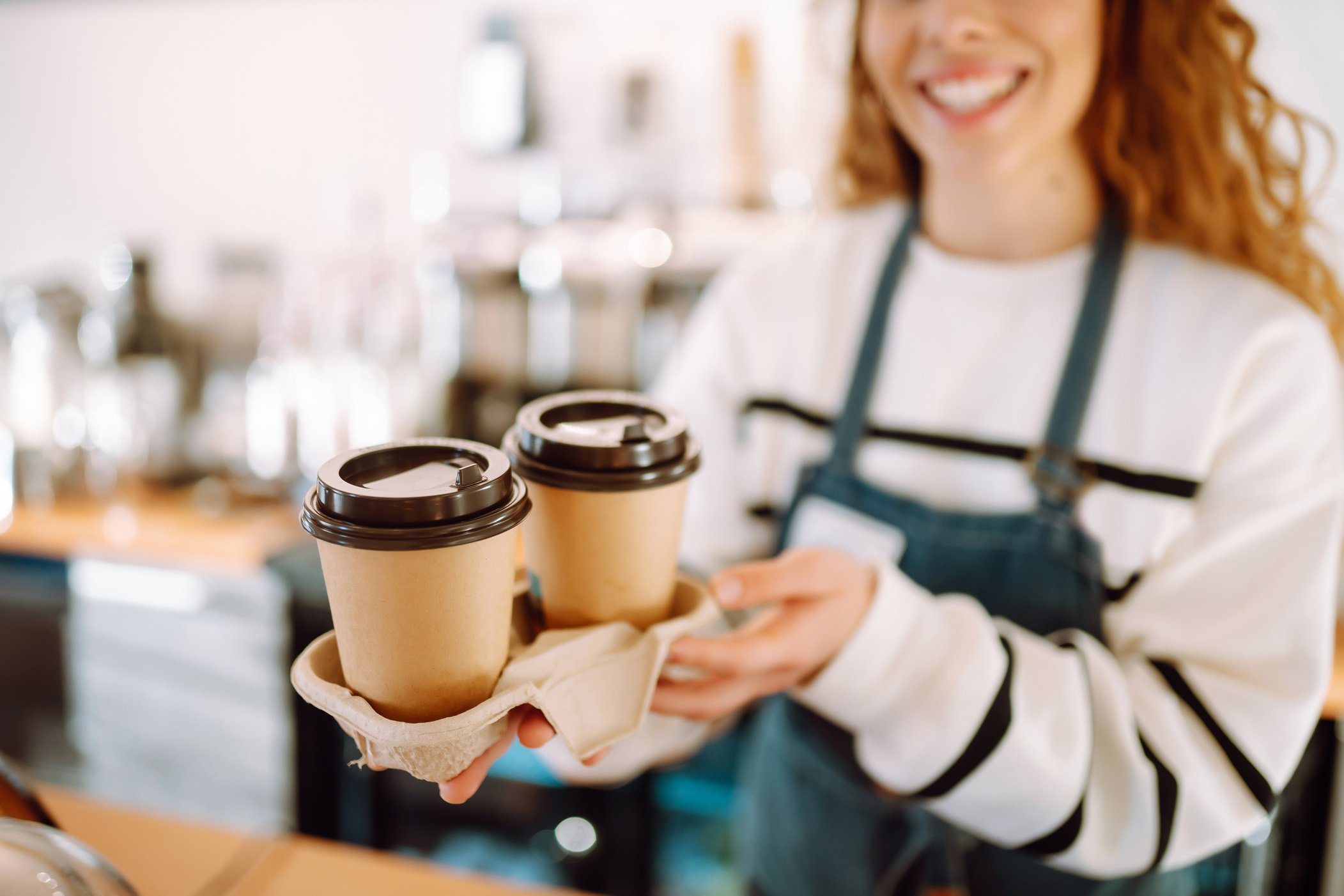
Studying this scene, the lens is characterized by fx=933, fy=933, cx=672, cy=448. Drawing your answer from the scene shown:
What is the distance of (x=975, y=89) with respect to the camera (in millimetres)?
881

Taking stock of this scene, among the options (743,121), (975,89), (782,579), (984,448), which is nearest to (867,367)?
(984,448)

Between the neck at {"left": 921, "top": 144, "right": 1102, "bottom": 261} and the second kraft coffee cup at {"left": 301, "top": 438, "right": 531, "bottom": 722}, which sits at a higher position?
the neck at {"left": 921, "top": 144, "right": 1102, "bottom": 261}

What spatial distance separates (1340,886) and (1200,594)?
96 centimetres

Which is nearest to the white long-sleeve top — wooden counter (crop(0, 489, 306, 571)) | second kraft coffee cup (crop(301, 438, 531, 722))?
second kraft coffee cup (crop(301, 438, 531, 722))

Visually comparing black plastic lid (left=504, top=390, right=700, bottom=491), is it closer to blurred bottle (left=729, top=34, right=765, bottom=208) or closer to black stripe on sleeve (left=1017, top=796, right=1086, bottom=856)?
black stripe on sleeve (left=1017, top=796, right=1086, bottom=856)

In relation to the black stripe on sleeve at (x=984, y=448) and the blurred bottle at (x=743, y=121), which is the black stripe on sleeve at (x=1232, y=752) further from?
the blurred bottle at (x=743, y=121)

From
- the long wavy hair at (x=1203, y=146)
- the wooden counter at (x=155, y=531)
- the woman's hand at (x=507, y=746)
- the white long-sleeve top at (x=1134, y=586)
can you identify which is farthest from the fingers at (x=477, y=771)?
the wooden counter at (x=155, y=531)

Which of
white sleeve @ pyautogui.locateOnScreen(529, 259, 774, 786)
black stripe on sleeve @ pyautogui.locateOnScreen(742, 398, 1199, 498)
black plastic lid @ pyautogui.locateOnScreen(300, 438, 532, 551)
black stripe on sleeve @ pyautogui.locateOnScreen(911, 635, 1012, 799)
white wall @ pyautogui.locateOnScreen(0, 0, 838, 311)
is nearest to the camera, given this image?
black plastic lid @ pyautogui.locateOnScreen(300, 438, 532, 551)

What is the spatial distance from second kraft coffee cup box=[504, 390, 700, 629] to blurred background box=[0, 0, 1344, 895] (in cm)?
128

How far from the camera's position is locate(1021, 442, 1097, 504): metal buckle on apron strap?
0.91 metres

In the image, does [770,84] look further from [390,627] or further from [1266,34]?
[390,627]

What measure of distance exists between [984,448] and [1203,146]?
14.7 inches

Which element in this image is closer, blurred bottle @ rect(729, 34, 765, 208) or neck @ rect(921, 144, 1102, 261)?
neck @ rect(921, 144, 1102, 261)

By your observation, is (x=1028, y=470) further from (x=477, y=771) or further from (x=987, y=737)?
(x=477, y=771)
